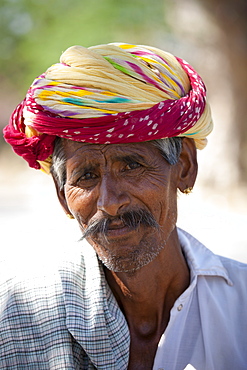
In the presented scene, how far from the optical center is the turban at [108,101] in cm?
252

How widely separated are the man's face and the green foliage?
29.7 ft

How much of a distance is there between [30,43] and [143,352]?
35.2 ft

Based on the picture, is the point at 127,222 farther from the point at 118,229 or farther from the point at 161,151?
the point at 161,151

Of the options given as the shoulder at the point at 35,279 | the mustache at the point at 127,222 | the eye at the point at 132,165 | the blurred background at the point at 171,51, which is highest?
the blurred background at the point at 171,51

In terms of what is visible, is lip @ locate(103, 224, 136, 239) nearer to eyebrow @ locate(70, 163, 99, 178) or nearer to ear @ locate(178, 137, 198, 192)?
eyebrow @ locate(70, 163, 99, 178)

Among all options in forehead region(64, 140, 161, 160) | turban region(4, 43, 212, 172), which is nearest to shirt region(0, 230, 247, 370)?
forehead region(64, 140, 161, 160)

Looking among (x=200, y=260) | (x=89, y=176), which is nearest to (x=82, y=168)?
(x=89, y=176)

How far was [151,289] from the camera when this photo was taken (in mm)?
2869

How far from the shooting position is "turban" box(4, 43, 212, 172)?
2.52 meters

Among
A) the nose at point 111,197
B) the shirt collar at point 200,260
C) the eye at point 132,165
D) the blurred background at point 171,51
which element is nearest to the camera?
the nose at point 111,197

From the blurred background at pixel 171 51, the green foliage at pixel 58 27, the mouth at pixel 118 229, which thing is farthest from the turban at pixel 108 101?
the green foliage at pixel 58 27

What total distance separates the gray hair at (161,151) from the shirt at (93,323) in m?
0.46

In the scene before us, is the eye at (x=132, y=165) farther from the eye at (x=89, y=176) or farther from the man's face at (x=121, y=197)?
the eye at (x=89, y=176)

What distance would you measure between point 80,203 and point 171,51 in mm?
8612
